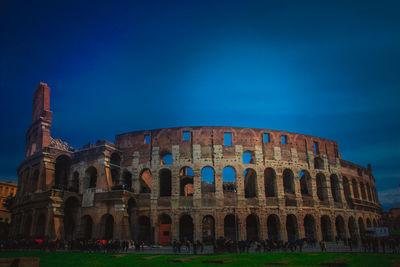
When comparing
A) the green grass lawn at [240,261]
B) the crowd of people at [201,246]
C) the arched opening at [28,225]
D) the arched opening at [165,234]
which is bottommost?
the green grass lawn at [240,261]

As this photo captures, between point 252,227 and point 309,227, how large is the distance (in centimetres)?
784

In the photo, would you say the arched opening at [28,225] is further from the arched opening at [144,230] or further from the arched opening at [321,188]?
the arched opening at [321,188]

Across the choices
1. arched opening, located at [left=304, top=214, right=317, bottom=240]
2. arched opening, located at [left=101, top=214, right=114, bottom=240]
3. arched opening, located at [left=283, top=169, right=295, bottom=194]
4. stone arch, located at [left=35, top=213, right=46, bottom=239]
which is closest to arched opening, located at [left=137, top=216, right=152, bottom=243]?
arched opening, located at [left=101, top=214, right=114, bottom=240]

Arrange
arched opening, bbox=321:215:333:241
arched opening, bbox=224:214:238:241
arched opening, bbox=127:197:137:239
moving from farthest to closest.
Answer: arched opening, bbox=321:215:333:241 → arched opening, bbox=224:214:238:241 → arched opening, bbox=127:197:137:239

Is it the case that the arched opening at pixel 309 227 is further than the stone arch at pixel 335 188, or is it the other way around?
the stone arch at pixel 335 188

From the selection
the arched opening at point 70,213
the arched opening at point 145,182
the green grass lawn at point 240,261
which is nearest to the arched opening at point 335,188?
the green grass lawn at point 240,261

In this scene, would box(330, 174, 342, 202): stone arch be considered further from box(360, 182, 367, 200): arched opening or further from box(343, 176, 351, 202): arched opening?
box(360, 182, 367, 200): arched opening

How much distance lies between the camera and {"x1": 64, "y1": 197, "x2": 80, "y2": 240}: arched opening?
110 ft

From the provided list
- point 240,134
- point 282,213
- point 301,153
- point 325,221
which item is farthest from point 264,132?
point 325,221

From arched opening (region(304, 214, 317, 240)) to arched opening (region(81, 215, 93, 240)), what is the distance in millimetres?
25068

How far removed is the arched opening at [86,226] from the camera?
107ft

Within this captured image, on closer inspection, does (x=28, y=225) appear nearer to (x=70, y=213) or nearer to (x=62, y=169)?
(x=70, y=213)

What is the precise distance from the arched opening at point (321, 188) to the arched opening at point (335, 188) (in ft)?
7.60

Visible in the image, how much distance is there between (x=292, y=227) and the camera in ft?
120
